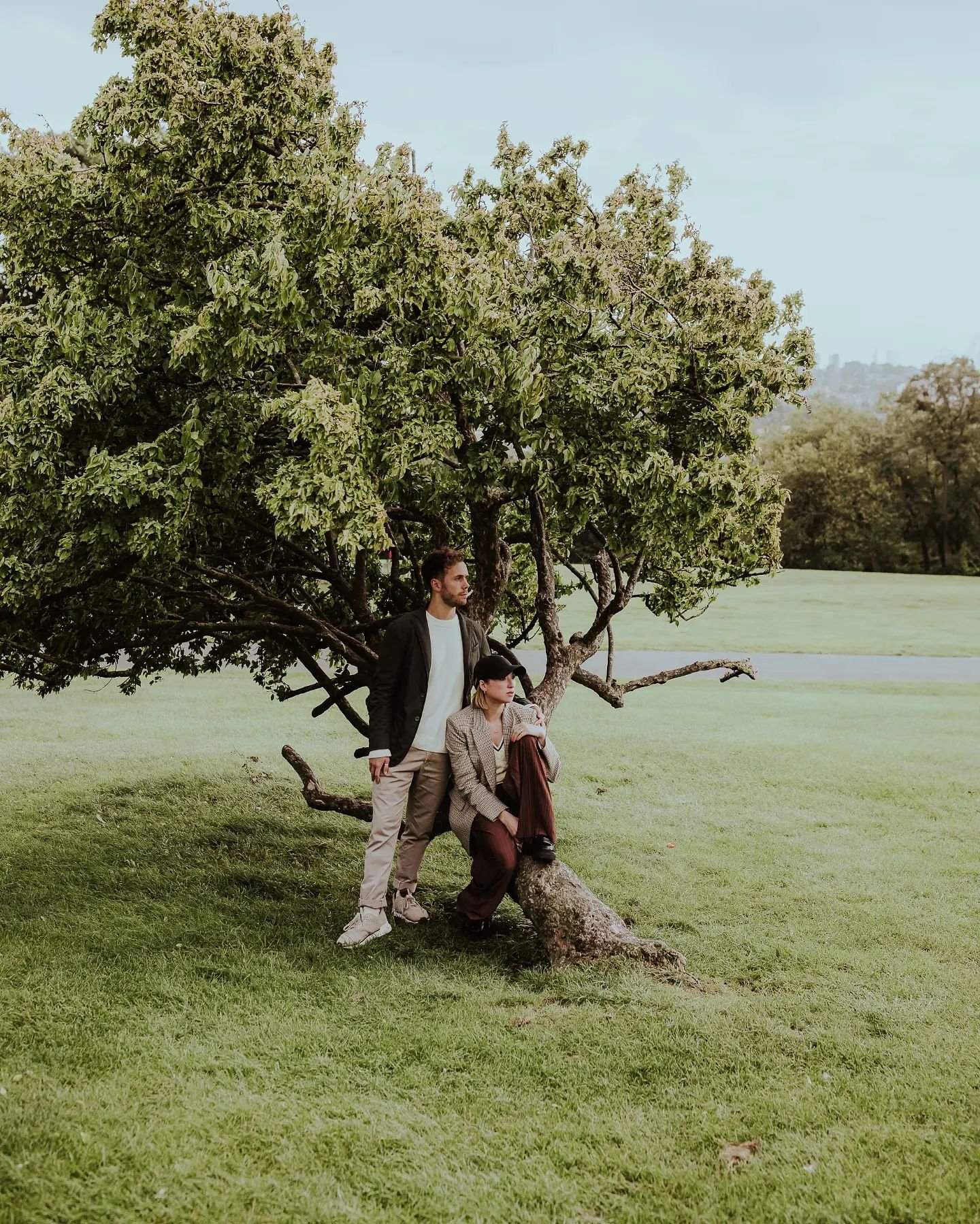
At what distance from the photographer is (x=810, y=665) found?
29125 millimetres

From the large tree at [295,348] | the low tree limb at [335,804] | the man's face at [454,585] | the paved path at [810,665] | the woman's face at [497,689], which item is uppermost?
the large tree at [295,348]

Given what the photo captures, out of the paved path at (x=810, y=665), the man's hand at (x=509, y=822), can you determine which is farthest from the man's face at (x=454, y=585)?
the paved path at (x=810, y=665)

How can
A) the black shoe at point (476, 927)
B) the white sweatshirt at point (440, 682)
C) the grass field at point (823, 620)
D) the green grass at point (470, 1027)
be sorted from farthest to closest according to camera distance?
the grass field at point (823, 620)
the black shoe at point (476, 927)
the white sweatshirt at point (440, 682)
the green grass at point (470, 1027)

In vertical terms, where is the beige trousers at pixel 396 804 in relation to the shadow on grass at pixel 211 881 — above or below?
above

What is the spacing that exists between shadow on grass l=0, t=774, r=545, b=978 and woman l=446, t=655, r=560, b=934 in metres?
0.82

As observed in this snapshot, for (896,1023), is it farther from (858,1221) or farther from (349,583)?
(349,583)

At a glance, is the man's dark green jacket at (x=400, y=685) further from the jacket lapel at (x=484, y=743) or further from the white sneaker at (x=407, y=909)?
the white sneaker at (x=407, y=909)

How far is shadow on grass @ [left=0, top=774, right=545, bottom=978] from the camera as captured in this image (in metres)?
7.63

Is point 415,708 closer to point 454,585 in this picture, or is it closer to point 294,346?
point 454,585

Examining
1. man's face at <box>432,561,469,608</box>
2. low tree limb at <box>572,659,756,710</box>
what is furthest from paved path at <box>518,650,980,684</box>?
man's face at <box>432,561,469,608</box>

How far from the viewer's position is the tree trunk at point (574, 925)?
717cm

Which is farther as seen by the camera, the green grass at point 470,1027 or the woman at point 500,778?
the woman at point 500,778

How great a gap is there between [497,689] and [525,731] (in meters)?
0.36

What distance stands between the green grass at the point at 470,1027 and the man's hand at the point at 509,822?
912 mm
